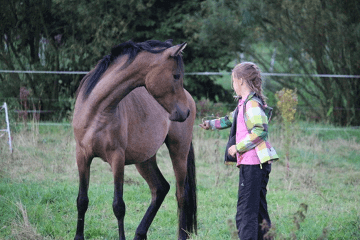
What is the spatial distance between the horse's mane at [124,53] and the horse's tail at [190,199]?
4.83ft

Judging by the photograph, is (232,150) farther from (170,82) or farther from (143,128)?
(143,128)

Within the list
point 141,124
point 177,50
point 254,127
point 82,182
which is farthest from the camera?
point 141,124

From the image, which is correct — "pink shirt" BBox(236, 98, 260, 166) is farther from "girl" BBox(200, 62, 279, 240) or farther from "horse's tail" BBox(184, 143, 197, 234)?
"horse's tail" BBox(184, 143, 197, 234)

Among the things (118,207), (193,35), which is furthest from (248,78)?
(193,35)

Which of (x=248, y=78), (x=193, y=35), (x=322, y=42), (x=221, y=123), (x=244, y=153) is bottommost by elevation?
(x=244, y=153)

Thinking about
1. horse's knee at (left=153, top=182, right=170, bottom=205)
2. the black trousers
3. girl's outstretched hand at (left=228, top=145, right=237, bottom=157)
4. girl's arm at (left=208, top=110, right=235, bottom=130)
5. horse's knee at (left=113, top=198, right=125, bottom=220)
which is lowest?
horse's knee at (left=153, top=182, right=170, bottom=205)

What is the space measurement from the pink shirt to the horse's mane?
0.59 meters

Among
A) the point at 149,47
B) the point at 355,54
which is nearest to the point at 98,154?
the point at 149,47

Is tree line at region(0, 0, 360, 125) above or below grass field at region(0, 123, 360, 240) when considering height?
above

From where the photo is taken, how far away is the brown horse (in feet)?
11.5

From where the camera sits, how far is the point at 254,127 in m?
3.21

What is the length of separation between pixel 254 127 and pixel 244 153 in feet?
0.69

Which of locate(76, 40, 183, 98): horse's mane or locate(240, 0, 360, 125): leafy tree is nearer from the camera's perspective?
locate(76, 40, 183, 98): horse's mane

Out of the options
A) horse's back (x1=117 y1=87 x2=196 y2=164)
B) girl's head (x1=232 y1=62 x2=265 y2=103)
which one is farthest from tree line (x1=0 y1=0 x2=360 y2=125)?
girl's head (x1=232 y1=62 x2=265 y2=103)
